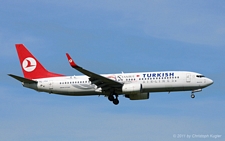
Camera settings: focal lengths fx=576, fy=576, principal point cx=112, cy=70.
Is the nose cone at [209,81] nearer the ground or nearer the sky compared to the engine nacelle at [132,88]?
nearer the sky

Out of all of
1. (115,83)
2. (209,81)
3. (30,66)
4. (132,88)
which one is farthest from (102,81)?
(209,81)

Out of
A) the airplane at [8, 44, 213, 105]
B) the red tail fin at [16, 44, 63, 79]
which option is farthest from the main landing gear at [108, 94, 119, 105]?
the red tail fin at [16, 44, 63, 79]

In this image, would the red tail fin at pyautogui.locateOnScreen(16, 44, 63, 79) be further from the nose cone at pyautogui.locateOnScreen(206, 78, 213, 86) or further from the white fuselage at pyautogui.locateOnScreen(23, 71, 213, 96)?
the nose cone at pyautogui.locateOnScreen(206, 78, 213, 86)

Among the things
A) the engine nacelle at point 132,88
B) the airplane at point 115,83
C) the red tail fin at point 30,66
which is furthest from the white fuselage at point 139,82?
the red tail fin at point 30,66

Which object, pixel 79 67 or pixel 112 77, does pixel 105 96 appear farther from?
pixel 79 67

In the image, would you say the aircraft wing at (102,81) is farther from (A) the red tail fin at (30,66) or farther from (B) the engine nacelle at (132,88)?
(A) the red tail fin at (30,66)

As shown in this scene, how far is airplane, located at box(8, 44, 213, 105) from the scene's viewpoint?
65688 millimetres

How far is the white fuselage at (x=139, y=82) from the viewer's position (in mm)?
65688

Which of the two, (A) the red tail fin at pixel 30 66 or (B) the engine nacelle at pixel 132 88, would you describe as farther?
(A) the red tail fin at pixel 30 66

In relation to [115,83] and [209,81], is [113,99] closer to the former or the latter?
[115,83]

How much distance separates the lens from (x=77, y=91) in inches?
2687

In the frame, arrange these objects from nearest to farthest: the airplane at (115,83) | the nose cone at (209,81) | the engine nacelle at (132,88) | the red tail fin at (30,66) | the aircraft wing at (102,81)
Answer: the aircraft wing at (102,81), the engine nacelle at (132,88), the airplane at (115,83), the nose cone at (209,81), the red tail fin at (30,66)

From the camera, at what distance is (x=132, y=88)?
65500 mm

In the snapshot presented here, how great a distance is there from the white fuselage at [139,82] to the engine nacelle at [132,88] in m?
0.79
